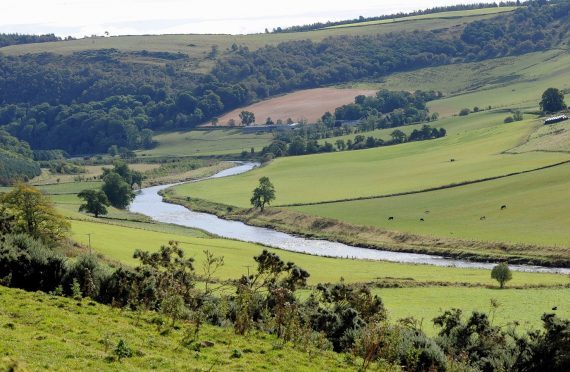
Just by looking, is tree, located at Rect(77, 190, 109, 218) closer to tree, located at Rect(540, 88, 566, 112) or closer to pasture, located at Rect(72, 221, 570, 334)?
pasture, located at Rect(72, 221, 570, 334)

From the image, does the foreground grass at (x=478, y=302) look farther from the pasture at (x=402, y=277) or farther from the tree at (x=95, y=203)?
the tree at (x=95, y=203)

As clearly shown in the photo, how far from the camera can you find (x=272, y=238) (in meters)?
101

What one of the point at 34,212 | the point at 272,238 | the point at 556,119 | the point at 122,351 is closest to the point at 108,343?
the point at 122,351

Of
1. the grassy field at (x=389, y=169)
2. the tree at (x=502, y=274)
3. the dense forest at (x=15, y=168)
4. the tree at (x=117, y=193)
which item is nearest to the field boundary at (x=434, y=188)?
the grassy field at (x=389, y=169)

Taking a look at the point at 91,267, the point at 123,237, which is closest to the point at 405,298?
the point at 91,267

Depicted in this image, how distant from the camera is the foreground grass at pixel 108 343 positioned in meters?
26.0

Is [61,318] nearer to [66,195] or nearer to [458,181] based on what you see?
[458,181]

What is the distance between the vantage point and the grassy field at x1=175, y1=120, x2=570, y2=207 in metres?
122

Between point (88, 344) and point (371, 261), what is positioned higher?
point (88, 344)

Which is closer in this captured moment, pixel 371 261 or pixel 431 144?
pixel 371 261

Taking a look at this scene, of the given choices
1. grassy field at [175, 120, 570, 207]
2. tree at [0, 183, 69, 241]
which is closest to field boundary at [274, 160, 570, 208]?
grassy field at [175, 120, 570, 207]

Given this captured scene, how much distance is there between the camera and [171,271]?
42094 mm

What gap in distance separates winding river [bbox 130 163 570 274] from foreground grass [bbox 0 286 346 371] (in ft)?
154

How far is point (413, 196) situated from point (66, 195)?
60359 mm
